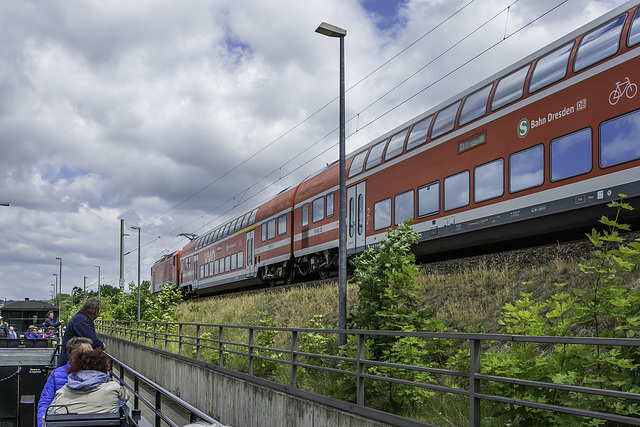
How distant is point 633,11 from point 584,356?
8.04 m

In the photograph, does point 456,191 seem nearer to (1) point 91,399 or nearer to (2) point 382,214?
(2) point 382,214

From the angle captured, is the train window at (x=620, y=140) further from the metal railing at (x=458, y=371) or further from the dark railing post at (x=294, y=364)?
the dark railing post at (x=294, y=364)

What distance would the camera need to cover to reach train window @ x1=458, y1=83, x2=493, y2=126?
14.4 m

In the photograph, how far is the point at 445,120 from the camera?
15781mm

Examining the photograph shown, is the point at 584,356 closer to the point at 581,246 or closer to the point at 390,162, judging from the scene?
the point at 581,246

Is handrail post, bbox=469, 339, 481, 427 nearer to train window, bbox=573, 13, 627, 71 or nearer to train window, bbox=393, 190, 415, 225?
train window, bbox=573, 13, 627, 71

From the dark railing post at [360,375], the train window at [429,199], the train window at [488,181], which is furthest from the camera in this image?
the train window at [429,199]

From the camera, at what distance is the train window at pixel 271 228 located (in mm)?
28661

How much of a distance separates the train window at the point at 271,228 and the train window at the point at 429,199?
13.1 m

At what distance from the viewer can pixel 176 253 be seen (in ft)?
178

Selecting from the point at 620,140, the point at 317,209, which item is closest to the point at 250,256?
the point at 317,209

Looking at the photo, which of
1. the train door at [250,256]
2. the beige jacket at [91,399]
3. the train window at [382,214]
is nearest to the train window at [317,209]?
the train window at [382,214]

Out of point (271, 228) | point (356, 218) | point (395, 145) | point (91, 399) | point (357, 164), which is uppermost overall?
point (395, 145)

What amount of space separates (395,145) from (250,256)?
1588cm
